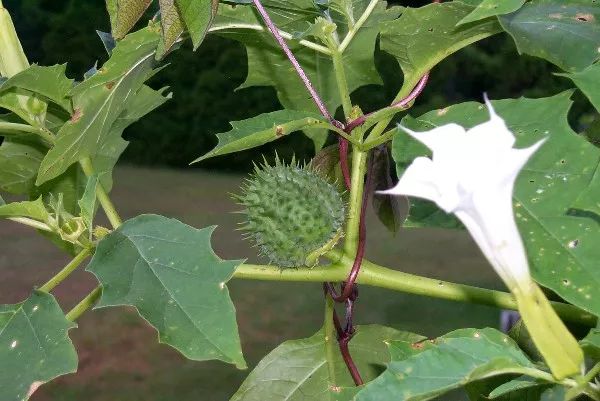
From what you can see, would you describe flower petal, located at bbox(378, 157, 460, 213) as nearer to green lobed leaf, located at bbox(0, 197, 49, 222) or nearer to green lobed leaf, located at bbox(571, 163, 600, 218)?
green lobed leaf, located at bbox(571, 163, 600, 218)

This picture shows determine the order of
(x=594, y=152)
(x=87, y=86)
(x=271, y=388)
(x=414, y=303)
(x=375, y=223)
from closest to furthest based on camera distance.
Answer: (x=594, y=152), (x=87, y=86), (x=271, y=388), (x=414, y=303), (x=375, y=223)

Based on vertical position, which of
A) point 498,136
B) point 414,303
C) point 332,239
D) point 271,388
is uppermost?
point 498,136

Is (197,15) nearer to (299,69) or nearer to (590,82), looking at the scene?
(299,69)

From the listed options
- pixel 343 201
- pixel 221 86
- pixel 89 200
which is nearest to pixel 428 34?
pixel 343 201

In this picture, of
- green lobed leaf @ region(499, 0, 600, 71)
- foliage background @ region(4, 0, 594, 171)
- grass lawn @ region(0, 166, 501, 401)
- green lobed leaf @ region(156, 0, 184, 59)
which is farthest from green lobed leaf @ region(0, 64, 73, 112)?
foliage background @ region(4, 0, 594, 171)

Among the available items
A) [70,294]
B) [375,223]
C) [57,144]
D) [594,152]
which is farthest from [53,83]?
[375,223]

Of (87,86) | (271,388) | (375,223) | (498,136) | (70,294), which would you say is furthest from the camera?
(375,223)

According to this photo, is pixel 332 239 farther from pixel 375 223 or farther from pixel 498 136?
pixel 375 223
